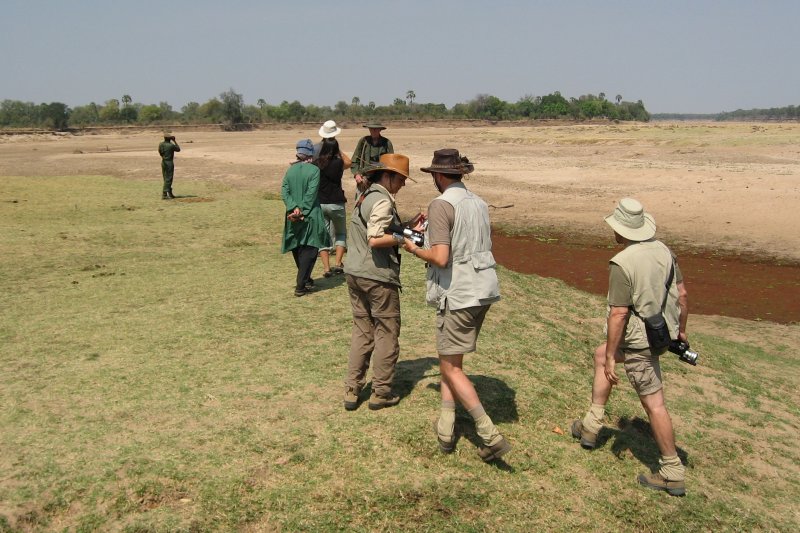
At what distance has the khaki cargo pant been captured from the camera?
484 centimetres

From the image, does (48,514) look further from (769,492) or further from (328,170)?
(328,170)

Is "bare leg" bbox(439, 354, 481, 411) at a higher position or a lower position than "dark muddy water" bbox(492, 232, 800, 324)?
higher

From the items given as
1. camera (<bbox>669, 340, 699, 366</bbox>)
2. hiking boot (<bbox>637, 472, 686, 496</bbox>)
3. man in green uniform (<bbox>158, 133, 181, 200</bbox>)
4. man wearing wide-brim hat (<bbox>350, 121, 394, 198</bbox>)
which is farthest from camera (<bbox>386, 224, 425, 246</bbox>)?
man in green uniform (<bbox>158, 133, 181, 200</bbox>)

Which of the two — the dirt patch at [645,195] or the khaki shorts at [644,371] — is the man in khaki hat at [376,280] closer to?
the khaki shorts at [644,371]

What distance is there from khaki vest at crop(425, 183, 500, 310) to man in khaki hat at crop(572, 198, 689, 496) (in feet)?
2.58

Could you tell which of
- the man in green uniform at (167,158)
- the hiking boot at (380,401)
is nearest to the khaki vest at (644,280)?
the hiking boot at (380,401)

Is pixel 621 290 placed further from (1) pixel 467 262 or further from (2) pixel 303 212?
(2) pixel 303 212

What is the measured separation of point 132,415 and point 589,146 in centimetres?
3379

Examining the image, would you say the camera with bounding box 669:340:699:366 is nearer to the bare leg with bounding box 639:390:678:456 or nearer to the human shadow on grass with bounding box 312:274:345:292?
the bare leg with bounding box 639:390:678:456

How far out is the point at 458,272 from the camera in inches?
168

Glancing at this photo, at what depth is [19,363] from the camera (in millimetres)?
6055

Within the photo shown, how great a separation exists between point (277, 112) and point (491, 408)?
314 ft

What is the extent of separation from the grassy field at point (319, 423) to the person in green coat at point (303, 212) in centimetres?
55

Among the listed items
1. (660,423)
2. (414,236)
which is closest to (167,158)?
(414,236)
